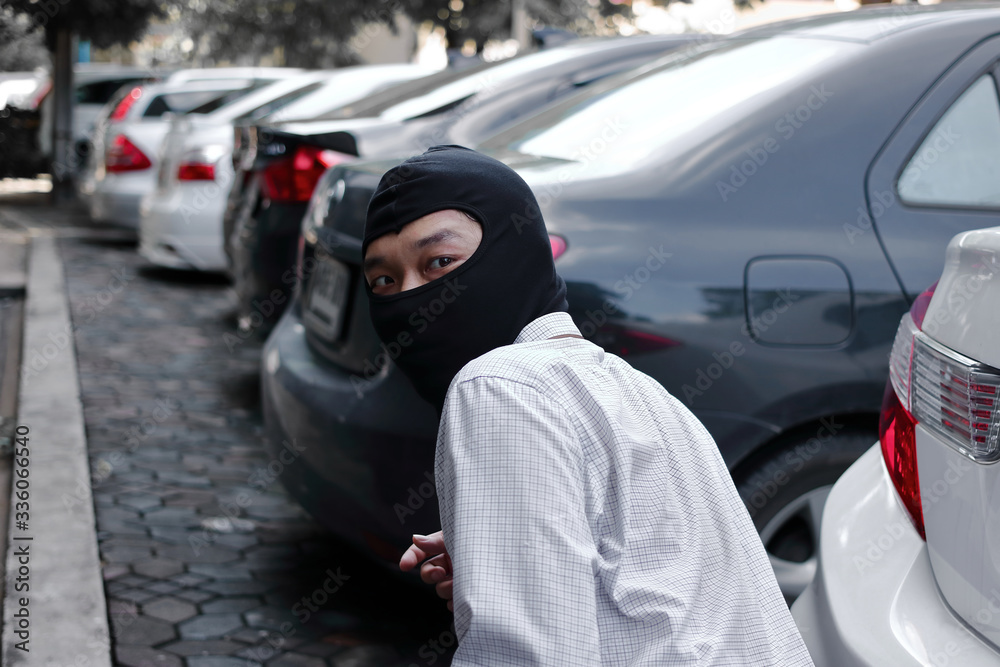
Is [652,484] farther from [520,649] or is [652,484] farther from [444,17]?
[444,17]

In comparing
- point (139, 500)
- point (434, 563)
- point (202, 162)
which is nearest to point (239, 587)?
point (139, 500)

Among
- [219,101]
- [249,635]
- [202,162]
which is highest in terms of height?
[219,101]

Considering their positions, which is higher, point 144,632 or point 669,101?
point 669,101

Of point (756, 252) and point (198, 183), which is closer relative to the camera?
point (756, 252)

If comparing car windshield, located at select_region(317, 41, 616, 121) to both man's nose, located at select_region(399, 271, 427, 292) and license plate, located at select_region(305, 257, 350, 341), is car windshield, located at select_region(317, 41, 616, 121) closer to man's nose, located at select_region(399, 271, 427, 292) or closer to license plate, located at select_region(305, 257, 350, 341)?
license plate, located at select_region(305, 257, 350, 341)

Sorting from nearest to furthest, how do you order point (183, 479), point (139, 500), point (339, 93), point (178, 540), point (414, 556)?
point (414, 556)
point (178, 540)
point (139, 500)
point (183, 479)
point (339, 93)

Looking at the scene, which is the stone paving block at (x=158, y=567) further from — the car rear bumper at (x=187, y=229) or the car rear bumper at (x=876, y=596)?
the car rear bumper at (x=187, y=229)

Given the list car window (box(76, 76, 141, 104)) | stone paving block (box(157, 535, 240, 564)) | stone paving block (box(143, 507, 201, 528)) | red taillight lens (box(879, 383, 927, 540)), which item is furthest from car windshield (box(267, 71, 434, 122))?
car window (box(76, 76, 141, 104))

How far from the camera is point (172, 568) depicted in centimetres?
370

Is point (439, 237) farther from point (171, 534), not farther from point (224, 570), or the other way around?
point (171, 534)

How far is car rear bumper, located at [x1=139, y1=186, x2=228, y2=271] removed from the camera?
28.3 ft

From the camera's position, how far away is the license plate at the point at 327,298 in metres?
3.17

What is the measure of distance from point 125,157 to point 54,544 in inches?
310

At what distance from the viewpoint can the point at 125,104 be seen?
453 inches
